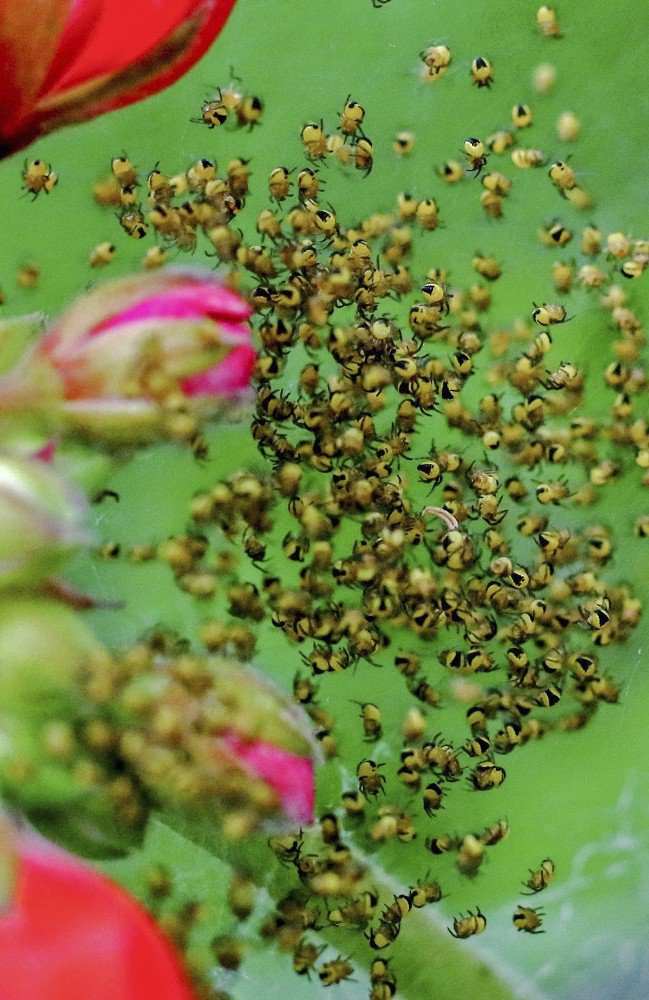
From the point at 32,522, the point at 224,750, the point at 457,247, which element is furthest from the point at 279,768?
the point at 457,247

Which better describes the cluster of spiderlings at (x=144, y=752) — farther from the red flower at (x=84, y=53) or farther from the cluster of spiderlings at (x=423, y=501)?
the red flower at (x=84, y=53)

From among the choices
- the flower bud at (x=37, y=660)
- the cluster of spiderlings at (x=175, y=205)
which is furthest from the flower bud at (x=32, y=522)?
the cluster of spiderlings at (x=175, y=205)

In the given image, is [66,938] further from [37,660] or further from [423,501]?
[423,501]

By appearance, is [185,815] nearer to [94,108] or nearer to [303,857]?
[303,857]

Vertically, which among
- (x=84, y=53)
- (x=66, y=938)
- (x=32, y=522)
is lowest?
(x=66, y=938)

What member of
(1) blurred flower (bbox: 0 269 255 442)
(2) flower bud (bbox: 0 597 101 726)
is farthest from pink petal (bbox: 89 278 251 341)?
(2) flower bud (bbox: 0 597 101 726)

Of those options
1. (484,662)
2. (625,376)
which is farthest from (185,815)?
(625,376)
